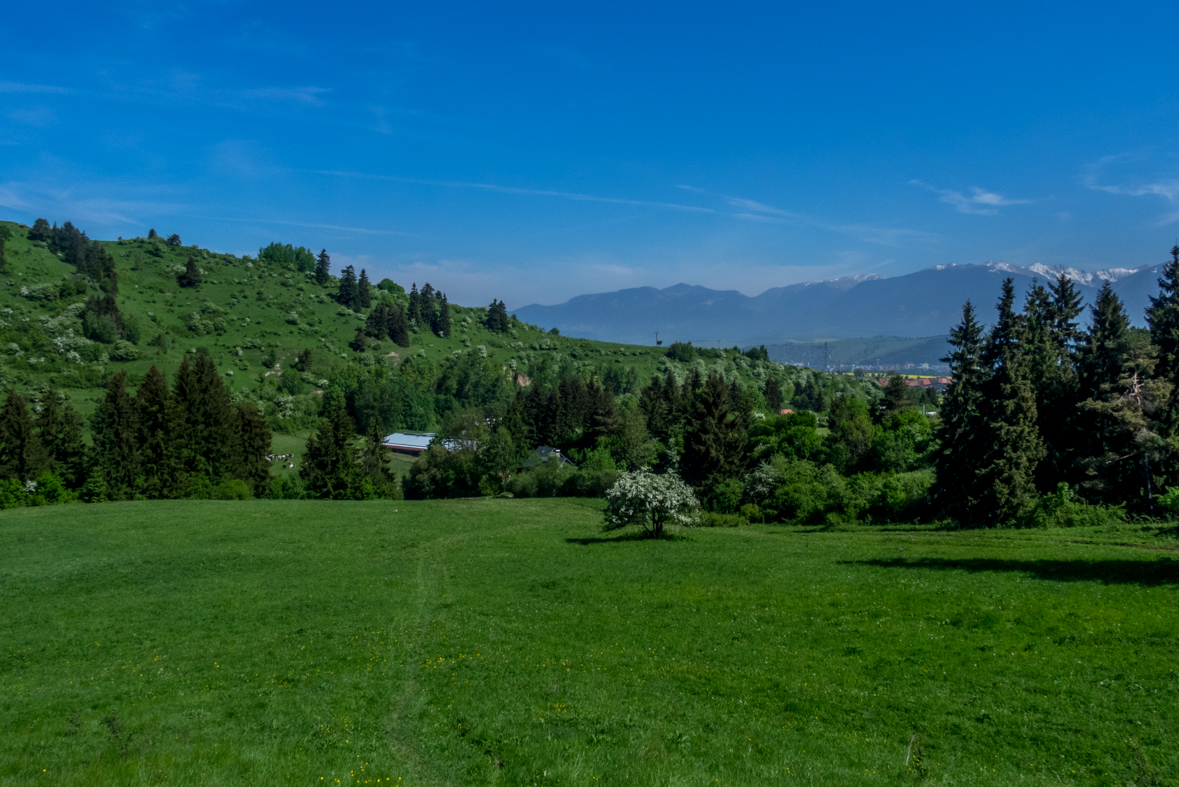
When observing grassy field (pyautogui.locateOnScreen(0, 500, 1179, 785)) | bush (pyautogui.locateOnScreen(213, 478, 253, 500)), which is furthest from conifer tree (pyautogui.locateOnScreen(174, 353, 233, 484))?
grassy field (pyautogui.locateOnScreen(0, 500, 1179, 785))

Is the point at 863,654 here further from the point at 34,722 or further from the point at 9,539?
the point at 9,539

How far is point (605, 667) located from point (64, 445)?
83.2 m

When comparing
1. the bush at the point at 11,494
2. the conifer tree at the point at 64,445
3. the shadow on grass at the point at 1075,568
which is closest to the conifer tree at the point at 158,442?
the conifer tree at the point at 64,445

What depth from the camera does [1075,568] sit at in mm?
26984

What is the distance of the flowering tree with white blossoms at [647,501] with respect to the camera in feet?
144

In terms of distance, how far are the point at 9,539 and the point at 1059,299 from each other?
90286 millimetres

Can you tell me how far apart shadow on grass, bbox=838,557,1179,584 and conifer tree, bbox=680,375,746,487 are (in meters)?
40.7

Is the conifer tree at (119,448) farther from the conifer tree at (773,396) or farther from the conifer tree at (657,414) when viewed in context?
the conifer tree at (773,396)

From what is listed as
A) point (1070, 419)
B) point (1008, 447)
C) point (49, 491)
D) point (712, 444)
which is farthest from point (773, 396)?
point (49, 491)

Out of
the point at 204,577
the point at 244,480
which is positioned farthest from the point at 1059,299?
the point at 244,480

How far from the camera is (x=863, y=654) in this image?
63.2 feet

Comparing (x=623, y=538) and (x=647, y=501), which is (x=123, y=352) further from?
(x=647, y=501)

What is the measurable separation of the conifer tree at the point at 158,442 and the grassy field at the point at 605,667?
39030mm

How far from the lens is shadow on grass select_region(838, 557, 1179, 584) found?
24.4 meters
